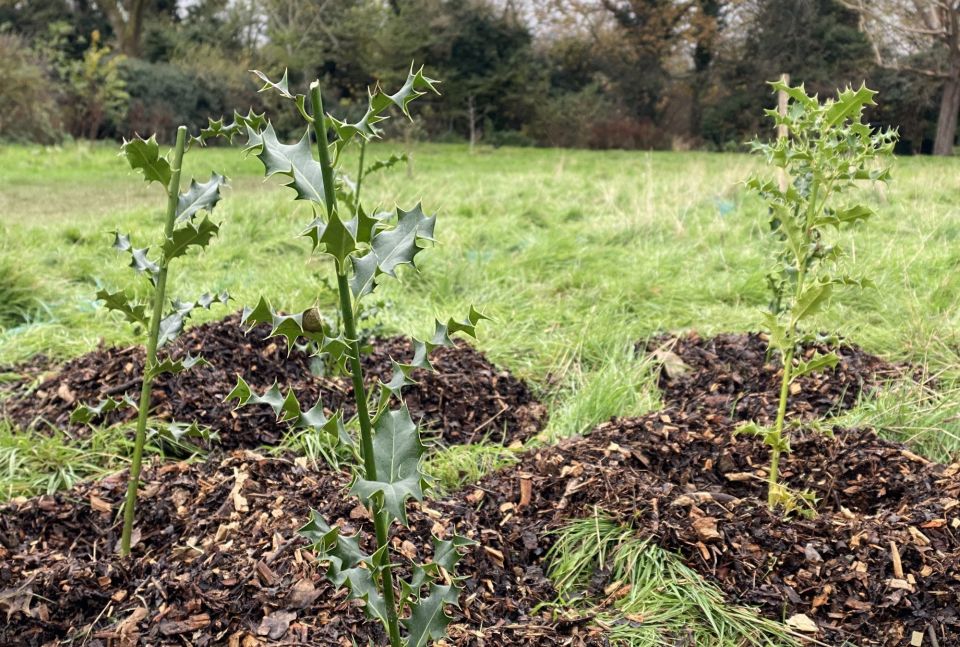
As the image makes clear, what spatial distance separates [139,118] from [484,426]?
1831cm

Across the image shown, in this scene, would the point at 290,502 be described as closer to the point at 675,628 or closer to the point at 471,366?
the point at 675,628

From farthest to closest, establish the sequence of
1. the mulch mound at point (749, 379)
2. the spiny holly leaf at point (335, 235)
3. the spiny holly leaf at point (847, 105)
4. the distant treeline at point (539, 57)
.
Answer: the distant treeline at point (539, 57)
the mulch mound at point (749, 379)
the spiny holly leaf at point (847, 105)
the spiny holly leaf at point (335, 235)

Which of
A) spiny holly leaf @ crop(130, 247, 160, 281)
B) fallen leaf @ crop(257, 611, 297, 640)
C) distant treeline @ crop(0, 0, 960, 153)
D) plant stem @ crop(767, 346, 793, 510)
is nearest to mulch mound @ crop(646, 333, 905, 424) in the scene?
plant stem @ crop(767, 346, 793, 510)

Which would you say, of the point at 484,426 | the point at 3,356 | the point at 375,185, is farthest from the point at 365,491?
the point at 375,185

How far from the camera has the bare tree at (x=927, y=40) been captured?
1958 cm

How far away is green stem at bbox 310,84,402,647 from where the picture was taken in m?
1.17

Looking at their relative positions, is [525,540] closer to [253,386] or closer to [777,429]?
[777,429]

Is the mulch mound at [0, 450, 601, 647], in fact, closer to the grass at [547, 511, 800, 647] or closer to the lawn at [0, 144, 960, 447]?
the grass at [547, 511, 800, 647]

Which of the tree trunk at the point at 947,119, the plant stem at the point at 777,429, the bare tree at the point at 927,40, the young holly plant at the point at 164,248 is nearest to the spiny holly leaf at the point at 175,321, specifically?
the young holly plant at the point at 164,248

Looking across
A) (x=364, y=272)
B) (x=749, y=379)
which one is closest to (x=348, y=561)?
(x=364, y=272)

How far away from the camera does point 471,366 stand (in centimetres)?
386

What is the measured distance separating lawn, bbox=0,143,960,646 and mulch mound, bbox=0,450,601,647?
185 millimetres

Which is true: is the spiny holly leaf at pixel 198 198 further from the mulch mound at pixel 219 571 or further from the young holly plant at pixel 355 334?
the mulch mound at pixel 219 571

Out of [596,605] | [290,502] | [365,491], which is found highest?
[365,491]
